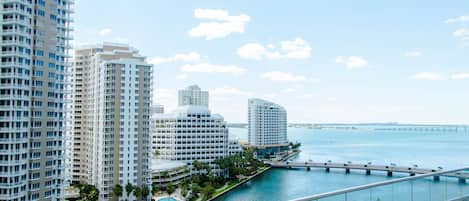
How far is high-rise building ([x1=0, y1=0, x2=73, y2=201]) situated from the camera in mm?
10273

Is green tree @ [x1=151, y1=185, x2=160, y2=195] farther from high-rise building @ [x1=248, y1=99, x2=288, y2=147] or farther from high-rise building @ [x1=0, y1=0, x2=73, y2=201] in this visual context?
high-rise building @ [x1=248, y1=99, x2=288, y2=147]

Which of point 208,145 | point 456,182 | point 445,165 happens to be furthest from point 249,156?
point 456,182

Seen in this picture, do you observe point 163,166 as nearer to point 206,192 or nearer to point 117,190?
point 206,192

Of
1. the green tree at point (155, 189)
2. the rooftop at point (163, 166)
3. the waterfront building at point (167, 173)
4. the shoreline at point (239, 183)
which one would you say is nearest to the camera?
the green tree at point (155, 189)

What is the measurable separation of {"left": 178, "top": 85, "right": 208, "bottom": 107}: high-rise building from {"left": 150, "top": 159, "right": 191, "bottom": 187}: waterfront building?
2121 cm

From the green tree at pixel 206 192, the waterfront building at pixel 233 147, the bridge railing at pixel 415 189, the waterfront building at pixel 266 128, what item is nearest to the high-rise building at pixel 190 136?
the waterfront building at pixel 233 147

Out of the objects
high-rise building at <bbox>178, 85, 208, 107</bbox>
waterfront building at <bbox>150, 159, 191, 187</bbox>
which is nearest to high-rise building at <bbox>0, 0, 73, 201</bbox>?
waterfront building at <bbox>150, 159, 191, 187</bbox>

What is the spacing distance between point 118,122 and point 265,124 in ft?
71.8

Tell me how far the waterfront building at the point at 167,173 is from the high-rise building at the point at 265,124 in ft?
53.1

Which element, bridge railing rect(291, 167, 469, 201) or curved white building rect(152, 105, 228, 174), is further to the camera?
curved white building rect(152, 105, 228, 174)

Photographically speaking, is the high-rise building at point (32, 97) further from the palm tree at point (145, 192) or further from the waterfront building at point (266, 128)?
the waterfront building at point (266, 128)

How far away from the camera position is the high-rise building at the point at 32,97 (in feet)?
33.7

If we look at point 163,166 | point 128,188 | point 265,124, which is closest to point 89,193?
point 128,188

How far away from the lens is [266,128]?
3681cm
